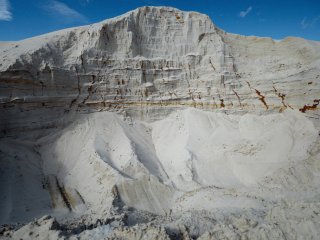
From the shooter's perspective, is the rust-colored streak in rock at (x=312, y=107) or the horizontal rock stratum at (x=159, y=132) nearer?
the horizontal rock stratum at (x=159, y=132)

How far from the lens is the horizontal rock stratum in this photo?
31.7 feet

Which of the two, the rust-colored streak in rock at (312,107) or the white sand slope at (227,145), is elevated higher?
the rust-colored streak in rock at (312,107)

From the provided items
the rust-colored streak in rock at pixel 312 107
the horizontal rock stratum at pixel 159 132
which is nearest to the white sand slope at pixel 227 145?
the horizontal rock stratum at pixel 159 132

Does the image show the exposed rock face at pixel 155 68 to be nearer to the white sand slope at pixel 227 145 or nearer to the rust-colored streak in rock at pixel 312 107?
the rust-colored streak in rock at pixel 312 107

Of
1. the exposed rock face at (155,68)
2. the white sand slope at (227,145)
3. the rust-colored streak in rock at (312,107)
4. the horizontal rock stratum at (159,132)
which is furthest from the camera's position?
the rust-colored streak in rock at (312,107)

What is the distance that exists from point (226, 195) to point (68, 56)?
9.52 meters

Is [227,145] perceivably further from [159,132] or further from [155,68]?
[155,68]

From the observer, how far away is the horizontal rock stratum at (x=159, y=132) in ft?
31.7

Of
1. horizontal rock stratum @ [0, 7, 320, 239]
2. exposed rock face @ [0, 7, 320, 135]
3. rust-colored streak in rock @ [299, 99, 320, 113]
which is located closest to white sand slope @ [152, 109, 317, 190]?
horizontal rock stratum @ [0, 7, 320, 239]

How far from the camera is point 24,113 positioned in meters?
13.4

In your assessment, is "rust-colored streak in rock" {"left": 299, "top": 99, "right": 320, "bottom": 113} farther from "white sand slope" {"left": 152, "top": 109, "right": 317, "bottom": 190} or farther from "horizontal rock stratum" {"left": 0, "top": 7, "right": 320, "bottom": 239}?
"white sand slope" {"left": 152, "top": 109, "right": 317, "bottom": 190}

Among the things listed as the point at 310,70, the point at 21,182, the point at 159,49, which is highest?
the point at 159,49

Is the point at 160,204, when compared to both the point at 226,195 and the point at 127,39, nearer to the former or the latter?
the point at 226,195

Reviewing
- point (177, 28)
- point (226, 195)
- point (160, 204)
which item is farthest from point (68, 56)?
point (226, 195)
